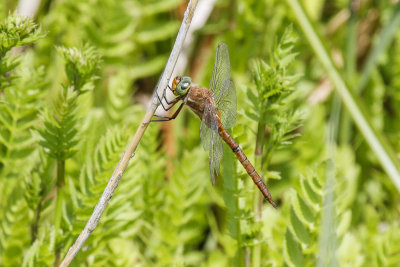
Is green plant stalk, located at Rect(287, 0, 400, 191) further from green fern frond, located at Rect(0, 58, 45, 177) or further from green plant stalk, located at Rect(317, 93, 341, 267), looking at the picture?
green fern frond, located at Rect(0, 58, 45, 177)

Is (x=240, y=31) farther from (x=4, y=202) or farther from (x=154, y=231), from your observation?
(x=4, y=202)

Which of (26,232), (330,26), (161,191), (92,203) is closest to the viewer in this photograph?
(92,203)

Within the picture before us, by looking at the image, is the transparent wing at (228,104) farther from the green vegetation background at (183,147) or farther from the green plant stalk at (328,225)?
the green plant stalk at (328,225)

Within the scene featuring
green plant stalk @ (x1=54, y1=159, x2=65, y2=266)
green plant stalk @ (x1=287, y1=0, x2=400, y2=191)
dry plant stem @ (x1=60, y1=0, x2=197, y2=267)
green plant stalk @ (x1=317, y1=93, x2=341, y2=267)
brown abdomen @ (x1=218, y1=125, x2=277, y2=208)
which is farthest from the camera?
green plant stalk @ (x1=287, y1=0, x2=400, y2=191)

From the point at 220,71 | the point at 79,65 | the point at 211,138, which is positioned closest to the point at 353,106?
the point at 220,71

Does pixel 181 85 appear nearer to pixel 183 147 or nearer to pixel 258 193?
pixel 258 193

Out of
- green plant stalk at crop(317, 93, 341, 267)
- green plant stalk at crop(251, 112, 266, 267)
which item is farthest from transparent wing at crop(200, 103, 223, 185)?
green plant stalk at crop(317, 93, 341, 267)

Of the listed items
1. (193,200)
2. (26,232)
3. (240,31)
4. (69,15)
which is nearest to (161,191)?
(193,200)

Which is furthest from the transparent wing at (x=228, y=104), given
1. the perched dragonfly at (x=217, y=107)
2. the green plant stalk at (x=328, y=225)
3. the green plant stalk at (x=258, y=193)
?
the green plant stalk at (x=328, y=225)

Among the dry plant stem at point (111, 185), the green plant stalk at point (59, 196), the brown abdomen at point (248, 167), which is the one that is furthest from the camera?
the brown abdomen at point (248, 167)
